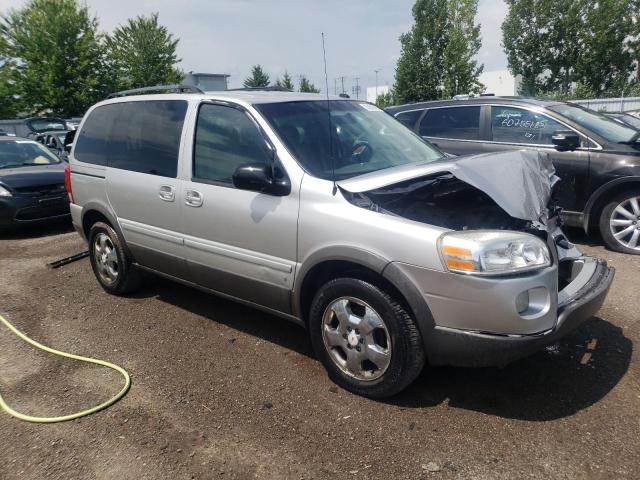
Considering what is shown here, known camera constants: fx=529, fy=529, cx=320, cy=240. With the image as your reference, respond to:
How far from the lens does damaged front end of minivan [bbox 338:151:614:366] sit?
2.69 metres

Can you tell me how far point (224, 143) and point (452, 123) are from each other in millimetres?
4169

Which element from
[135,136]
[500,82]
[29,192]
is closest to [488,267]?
[135,136]

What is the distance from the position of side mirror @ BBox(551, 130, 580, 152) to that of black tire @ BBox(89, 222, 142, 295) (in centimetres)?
466

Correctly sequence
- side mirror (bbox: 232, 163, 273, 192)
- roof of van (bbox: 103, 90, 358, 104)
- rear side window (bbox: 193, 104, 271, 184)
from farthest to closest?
roof of van (bbox: 103, 90, 358, 104)
rear side window (bbox: 193, 104, 271, 184)
side mirror (bbox: 232, 163, 273, 192)

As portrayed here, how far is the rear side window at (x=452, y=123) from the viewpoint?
688 centimetres

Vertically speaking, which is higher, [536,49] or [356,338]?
[536,49]

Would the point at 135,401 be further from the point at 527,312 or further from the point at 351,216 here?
the point at 527,312

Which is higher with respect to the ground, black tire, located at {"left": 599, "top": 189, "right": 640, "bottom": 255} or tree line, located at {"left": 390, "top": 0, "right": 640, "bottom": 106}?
tree line, located at {"left": 390, "top": 0, "right": 640, "bottom": 106}

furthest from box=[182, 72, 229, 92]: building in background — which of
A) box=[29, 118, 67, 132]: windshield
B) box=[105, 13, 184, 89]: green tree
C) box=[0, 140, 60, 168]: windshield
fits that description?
box=[0, 140, 60, 168]: windshield

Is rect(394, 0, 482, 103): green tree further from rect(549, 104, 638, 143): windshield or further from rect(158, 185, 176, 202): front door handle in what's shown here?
rect(158, 185, 176, 202): front door handle

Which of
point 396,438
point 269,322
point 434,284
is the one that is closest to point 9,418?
point 269,322

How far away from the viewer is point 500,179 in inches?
A: 121

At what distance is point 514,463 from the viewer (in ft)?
8.48

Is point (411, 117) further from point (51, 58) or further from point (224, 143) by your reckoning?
point (51, 58)
